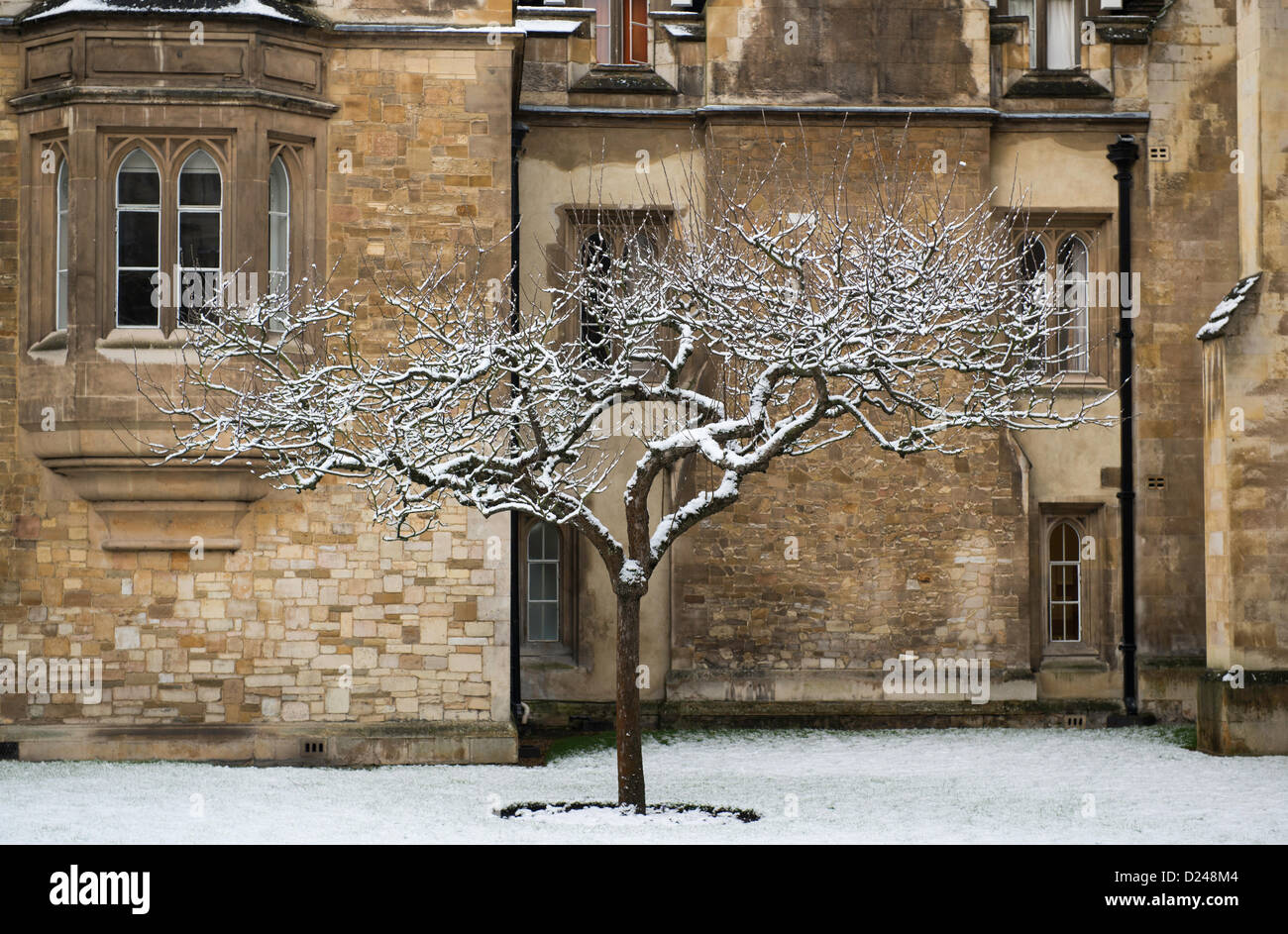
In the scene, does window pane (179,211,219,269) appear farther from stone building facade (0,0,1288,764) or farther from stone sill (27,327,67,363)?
stone sill (27,327,67,363)

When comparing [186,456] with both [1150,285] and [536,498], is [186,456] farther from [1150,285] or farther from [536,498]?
[1150,285]

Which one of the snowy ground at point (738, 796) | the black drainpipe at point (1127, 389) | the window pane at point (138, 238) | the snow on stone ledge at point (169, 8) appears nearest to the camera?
the snowy ground at point (738, 796)

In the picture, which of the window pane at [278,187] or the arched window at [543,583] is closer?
the window pane at [278,187]

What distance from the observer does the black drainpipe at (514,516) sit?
48.3ft

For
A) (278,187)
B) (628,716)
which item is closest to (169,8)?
(278,187)

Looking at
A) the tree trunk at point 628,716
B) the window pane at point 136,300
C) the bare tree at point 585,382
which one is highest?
the window pane at point 136,300

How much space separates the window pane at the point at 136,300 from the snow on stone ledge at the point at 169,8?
7.46ft

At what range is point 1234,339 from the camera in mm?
14852

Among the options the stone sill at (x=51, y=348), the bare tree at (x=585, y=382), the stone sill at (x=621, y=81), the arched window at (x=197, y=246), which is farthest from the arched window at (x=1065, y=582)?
the stone sill at (x=51, y=348)

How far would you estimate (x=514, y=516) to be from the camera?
14.7 m

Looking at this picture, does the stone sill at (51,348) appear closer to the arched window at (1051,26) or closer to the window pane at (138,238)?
the window pane at (138,238)

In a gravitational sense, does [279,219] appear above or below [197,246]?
above

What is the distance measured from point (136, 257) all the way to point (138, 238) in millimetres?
165

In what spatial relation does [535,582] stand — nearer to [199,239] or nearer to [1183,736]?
[199,239]
